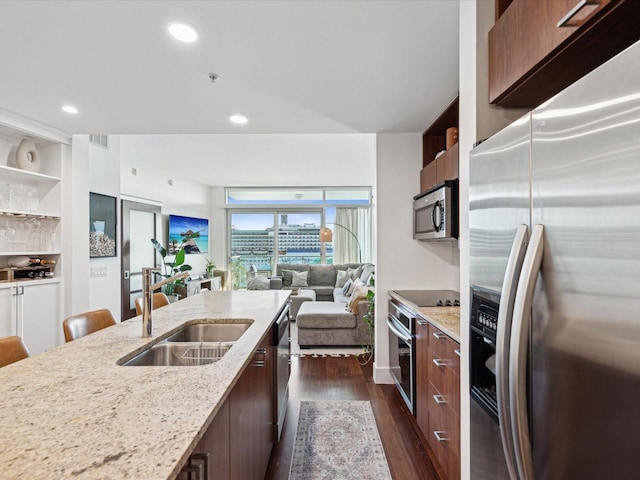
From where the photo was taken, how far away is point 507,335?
0.90 meters

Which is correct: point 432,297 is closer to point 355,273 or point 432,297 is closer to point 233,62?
point 233,62

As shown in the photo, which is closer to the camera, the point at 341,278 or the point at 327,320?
the point at 327,320

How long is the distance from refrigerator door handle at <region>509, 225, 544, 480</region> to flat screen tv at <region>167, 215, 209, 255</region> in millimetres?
6673

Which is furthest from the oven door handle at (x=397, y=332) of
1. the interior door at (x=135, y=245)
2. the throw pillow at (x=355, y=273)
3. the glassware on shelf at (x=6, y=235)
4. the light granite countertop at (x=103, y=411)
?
the throw pillow at (x=355, y=273)

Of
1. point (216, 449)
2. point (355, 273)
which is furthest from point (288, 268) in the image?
point (216, 449)

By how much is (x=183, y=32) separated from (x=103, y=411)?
1.76 m

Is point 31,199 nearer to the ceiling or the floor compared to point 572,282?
nearer to the ceiling

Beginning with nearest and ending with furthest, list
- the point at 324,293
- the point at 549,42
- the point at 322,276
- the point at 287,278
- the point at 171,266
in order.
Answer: the point at 549,42
the point at 171,266
the point at 324,293
the point at 287,278
the point at 322,276

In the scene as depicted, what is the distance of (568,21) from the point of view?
85cm

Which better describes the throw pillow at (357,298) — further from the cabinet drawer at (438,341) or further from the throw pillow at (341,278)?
the throw pillow at (341,278)

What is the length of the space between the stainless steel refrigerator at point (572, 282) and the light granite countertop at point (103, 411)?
2.58 ft

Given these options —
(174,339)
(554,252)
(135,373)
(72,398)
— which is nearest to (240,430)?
(135,373)

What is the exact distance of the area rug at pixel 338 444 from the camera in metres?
2.05

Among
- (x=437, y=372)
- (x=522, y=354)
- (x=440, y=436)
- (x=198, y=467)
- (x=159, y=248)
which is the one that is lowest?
(x=440, y=436)
